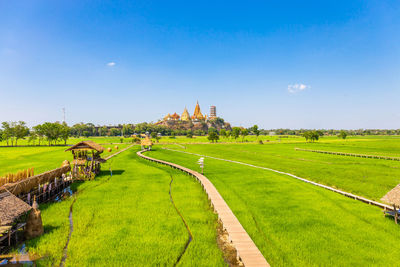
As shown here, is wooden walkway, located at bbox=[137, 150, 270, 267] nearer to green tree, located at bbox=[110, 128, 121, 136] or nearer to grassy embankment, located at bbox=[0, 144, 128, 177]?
grassy embankment, located at bbox=[0, 144, 128, 177]

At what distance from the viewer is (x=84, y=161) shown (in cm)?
2452

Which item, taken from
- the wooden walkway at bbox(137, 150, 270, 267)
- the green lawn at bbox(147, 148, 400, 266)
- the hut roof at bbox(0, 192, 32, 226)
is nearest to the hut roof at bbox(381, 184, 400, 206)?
the green lawn at bbox(147, 148, 400, 266)

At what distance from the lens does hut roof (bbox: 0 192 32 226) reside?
395 inches

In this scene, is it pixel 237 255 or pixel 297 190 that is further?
pixel 297 190

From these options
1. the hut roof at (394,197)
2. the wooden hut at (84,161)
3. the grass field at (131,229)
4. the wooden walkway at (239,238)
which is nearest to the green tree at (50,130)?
the wooden hut at (84,161)

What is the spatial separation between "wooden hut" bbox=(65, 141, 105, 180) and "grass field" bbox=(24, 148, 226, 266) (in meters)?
4.38

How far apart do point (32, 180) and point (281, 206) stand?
1891 centimetres

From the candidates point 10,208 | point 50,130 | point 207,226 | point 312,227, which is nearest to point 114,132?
point 50,130

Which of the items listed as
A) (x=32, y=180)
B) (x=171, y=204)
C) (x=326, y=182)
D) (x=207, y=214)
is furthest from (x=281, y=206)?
(x=32, y=180)

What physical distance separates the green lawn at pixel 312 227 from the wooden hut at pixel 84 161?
15.6 meters

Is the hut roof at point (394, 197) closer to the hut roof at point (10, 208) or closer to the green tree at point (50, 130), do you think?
the hut roof at point (10, 208)

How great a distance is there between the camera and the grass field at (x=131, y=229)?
31.5 ft

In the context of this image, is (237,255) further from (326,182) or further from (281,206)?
(326,182)

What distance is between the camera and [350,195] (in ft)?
57.6
